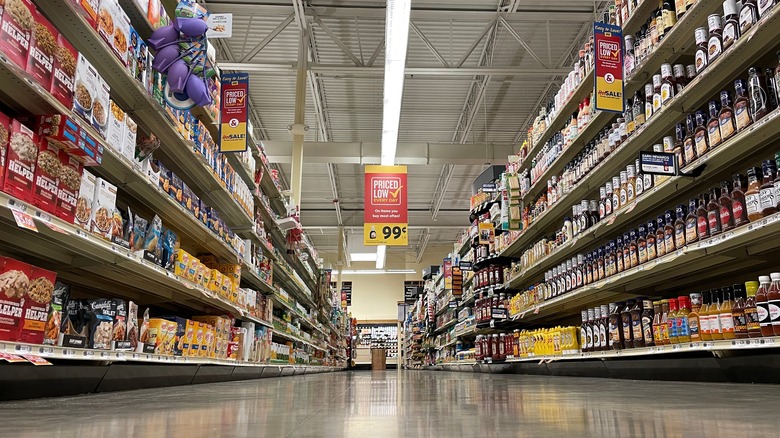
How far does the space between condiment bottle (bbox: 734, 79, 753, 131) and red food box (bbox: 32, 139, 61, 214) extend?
3.40m

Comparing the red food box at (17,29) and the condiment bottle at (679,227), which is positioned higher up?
the red food box at (17,29)

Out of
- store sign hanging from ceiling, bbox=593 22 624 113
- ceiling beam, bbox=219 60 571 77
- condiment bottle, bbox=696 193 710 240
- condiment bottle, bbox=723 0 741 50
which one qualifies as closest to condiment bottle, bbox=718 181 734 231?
condiment bottle, bbox=696 193 710 240

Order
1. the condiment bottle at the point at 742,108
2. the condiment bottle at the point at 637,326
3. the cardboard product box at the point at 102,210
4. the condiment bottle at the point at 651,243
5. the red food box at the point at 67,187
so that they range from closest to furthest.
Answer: the red food box at the point at 67,187, the cardboard product box at the point at 102,210, the condiment bottle at the point at 742,108, the condiment bottle at the point at 651,243, the condiment bottle at the point at 637,326

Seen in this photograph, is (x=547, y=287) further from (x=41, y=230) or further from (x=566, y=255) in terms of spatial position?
(x=41, y=230)

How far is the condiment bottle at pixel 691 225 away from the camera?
3.41 m

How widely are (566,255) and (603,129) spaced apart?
4.91 feet

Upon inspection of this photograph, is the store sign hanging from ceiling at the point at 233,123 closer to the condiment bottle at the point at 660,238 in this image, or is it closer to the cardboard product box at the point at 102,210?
the cardboard product box at the point at 102,210

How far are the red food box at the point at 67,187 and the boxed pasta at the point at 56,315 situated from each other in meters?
0.39

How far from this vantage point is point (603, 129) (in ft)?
17.0

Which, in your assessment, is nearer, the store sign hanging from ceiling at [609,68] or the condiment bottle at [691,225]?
the condiment bottle at [691,225]

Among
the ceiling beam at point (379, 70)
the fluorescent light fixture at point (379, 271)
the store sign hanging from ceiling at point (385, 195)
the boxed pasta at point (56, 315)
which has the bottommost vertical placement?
the boxed pasta at point (56, 315)

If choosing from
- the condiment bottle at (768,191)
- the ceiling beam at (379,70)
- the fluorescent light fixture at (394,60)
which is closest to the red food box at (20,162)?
the condiment bottle at (768,191)

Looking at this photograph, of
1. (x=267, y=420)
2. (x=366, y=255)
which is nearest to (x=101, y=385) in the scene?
(x=267, y=420)

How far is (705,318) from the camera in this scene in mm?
3309
